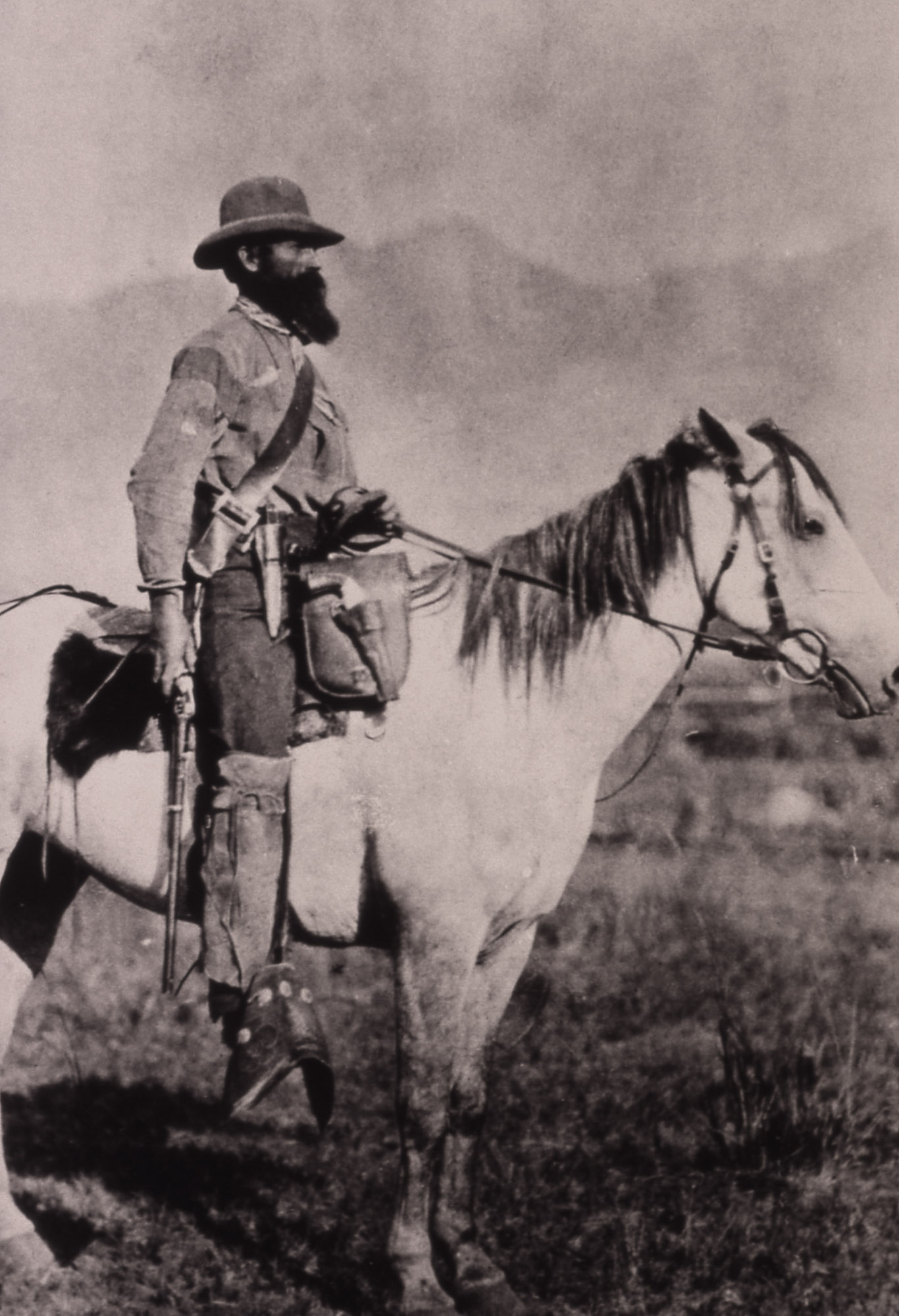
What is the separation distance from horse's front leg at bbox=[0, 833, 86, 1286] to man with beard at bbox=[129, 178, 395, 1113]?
1.18 meters

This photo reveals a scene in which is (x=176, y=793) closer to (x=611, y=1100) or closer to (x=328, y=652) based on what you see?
(x=328, y=652)

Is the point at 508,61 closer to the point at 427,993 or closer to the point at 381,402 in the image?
the point at 381,402

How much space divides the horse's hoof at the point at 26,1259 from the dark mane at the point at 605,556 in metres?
2.75

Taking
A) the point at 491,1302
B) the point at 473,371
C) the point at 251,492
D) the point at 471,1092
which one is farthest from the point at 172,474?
the point at 473,371

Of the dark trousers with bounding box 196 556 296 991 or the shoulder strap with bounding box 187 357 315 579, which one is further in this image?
the shoulder strap with bounding box 187 357 315 579

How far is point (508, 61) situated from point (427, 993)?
160 inches

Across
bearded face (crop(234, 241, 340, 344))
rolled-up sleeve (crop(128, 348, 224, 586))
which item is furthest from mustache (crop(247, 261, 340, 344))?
rolled-up sleeve (crop(128, 348, 224, 586))

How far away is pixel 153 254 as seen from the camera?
6.58 metres

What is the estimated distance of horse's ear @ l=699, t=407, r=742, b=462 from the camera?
4.12m

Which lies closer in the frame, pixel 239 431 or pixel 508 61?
pixel 239 431

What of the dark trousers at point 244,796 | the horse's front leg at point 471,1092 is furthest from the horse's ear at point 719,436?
the horse's front leg at point 471,1092

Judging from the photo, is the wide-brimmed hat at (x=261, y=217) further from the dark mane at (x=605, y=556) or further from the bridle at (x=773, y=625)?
the bridle at (x=773, y=625)

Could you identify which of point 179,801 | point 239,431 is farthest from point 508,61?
point 179,801

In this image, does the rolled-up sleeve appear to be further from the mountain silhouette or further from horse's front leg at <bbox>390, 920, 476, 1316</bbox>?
the mountain silhouette
